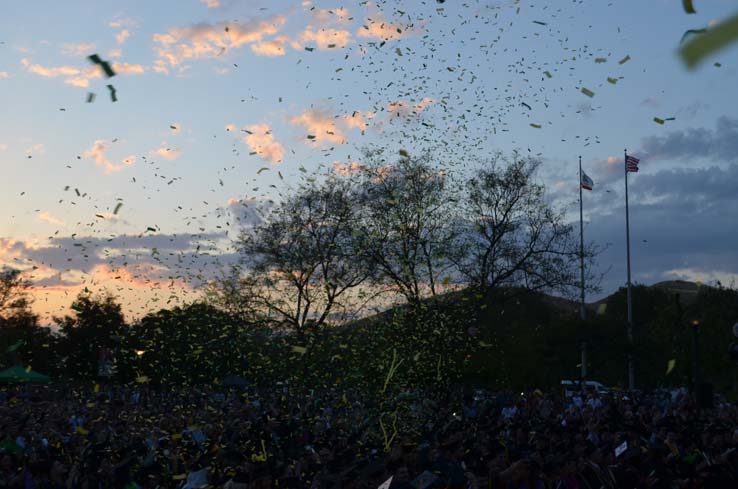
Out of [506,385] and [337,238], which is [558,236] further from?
[337,238]

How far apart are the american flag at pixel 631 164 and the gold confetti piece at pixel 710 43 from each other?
4921 cm

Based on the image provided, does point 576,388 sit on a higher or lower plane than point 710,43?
lower

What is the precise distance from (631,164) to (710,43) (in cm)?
4972

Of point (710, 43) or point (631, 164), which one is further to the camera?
point (631, 164)

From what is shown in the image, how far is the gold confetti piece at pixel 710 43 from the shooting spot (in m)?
0.88

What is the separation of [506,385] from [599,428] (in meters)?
31.3

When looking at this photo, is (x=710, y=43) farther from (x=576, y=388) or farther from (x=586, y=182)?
(x=586, y=182)

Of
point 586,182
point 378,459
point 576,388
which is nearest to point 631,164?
point 586,182

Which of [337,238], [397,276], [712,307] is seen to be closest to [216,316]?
[337,238]

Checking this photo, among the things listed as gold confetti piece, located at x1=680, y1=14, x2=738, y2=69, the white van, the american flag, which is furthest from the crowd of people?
the american flag

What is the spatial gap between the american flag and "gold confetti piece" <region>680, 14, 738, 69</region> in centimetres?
4921

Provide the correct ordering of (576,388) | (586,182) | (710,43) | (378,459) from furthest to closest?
(586,182) < (576,388) < (378,459) < (710,43)

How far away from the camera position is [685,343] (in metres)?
62.8

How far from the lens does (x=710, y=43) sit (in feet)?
2.97
